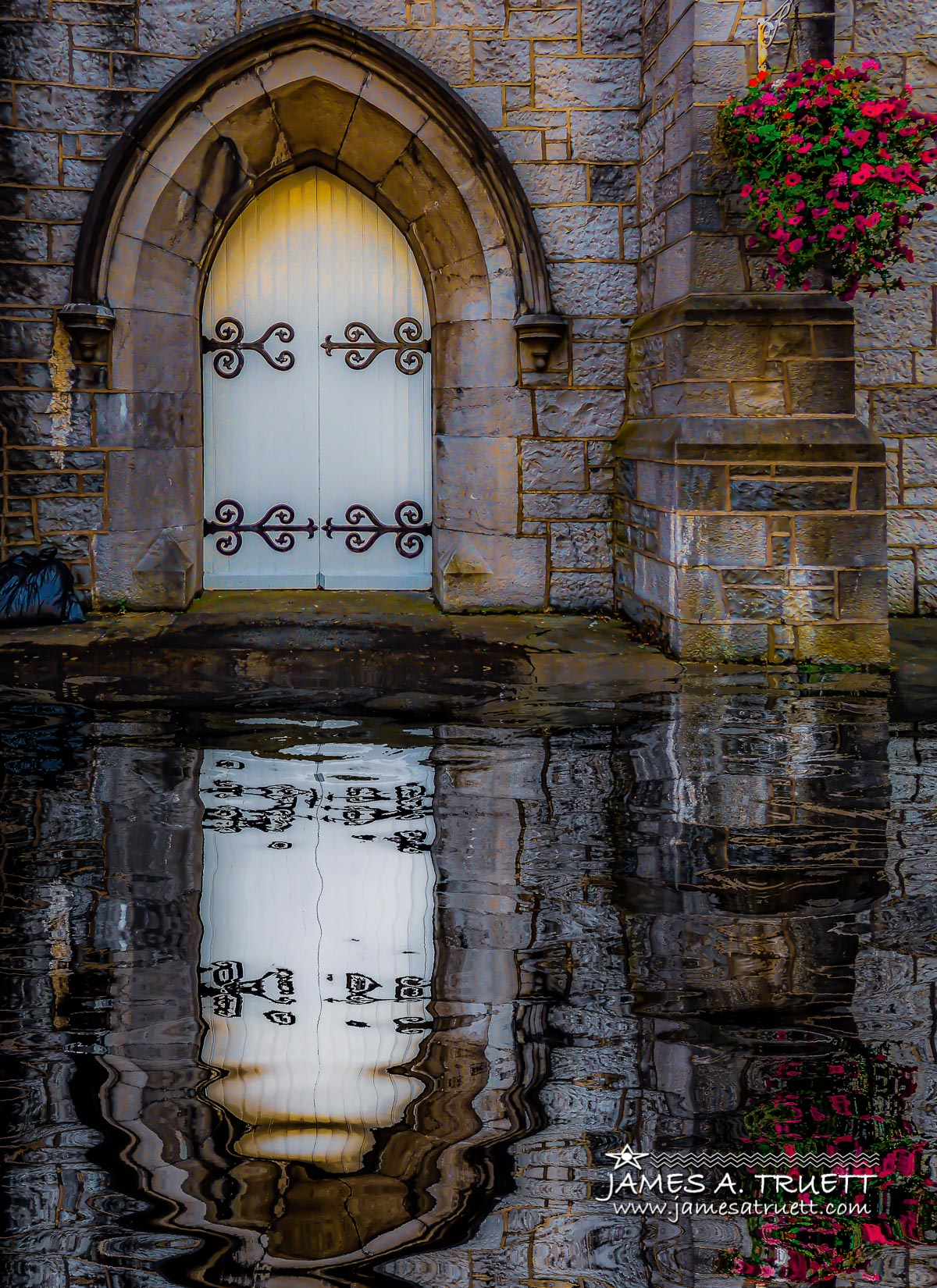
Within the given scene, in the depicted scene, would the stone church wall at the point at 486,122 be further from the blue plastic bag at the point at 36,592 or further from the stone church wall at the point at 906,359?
the stone church wall at the point at 906,359

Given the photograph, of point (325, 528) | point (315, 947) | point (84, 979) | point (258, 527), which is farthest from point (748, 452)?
point (84, 979)

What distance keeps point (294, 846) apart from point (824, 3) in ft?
14.1

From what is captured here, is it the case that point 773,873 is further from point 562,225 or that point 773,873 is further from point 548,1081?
point 562,225

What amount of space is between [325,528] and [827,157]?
10.7 ft

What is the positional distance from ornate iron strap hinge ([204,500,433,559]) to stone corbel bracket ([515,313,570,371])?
116 cm

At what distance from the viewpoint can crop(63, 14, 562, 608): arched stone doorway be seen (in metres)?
6.33

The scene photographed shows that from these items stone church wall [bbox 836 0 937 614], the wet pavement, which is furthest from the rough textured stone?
the wet pavement

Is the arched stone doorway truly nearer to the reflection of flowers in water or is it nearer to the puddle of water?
the puddle of water

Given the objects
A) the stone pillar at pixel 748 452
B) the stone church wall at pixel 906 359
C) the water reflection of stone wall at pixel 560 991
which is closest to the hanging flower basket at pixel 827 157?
the stone pillar at pixel 748 452

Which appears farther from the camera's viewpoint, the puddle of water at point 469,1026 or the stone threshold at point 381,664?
the stone threshold at point 381,664

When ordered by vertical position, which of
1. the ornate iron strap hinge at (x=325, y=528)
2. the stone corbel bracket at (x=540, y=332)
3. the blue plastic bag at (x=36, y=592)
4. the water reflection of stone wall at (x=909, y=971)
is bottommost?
the water reflection of stone wall at (x=909, y=971)

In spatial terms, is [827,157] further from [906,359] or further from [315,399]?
[315,399]

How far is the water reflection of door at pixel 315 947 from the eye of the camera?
6.95ft

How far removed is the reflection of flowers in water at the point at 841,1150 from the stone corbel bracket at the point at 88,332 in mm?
5217
